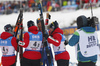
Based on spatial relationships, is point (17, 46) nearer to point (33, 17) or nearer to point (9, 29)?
point (9, 29)

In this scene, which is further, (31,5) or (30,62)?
(31,5)

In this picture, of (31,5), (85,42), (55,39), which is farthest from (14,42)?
(31,5)

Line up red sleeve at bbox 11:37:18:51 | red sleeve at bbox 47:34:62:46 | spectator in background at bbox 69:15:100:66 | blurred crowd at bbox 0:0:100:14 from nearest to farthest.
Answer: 1. spectator in background at bbox 69:15:100:66
2. red sleeve at bbox 47:34:62:46
3. red sleeve at bbox 11:37:18:51
4. blurred crowd at bbox 0:0:100:14

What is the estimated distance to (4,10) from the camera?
16.5 metres

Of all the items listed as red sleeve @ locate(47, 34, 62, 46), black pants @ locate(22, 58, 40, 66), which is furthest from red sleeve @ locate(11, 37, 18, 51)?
red sleeve @ locate(47, 34, 62, 46)

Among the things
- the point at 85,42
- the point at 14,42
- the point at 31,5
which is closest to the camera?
the point at 85,42

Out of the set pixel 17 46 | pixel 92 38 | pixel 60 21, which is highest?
pixel 92 38

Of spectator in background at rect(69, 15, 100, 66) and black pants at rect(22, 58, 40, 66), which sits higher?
spectator in background at rect(69, 15, 100, 66)

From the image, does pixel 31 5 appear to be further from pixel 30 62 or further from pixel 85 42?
pixel 85 42

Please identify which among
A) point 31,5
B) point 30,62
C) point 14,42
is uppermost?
point 31,5

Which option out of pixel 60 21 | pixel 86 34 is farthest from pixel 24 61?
pixel 60 21

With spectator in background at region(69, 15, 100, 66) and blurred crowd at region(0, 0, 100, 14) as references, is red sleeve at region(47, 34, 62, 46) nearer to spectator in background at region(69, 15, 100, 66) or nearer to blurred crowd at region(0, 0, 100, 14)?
spectator in background at region(69, 15, 100, 66)

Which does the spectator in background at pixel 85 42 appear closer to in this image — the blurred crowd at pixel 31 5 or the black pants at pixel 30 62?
the black pants at pixel 30 62

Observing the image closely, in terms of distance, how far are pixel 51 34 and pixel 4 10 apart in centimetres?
1310
